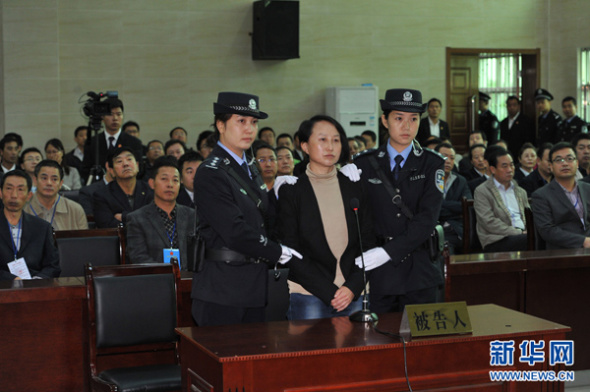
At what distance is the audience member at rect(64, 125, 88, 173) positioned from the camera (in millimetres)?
8826

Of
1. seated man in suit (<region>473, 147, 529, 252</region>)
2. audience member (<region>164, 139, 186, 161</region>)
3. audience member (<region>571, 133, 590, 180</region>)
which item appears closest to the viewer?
seated man in suit (<region>473, 147, 529, 252</region>)

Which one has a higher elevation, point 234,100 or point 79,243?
point 234,100

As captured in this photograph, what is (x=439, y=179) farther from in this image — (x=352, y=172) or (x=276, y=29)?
(x=276, y=29)

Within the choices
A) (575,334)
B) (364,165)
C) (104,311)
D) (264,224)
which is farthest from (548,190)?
(104,311)

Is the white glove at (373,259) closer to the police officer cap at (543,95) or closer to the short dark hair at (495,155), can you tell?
the short dark hair at (495,155)

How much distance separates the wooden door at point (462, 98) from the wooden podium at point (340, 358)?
360 inches

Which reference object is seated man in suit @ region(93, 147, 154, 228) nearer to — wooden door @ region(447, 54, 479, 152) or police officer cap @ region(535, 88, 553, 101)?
wooden door @ region(447, 54, 479, 152)

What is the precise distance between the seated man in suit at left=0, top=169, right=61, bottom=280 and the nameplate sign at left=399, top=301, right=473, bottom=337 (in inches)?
92.1

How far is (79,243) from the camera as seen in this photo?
4.59 m

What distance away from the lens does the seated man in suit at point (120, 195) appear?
221 inches

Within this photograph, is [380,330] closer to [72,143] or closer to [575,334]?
[575,334]

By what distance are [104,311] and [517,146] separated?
29.9 ft

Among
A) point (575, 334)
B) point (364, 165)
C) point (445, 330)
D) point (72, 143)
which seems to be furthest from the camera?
point (72, 143)

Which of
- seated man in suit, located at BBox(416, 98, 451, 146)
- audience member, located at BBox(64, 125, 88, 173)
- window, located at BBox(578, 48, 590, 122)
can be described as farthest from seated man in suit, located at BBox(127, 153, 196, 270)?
window, located at BBox(578, 48, 590, 122)
